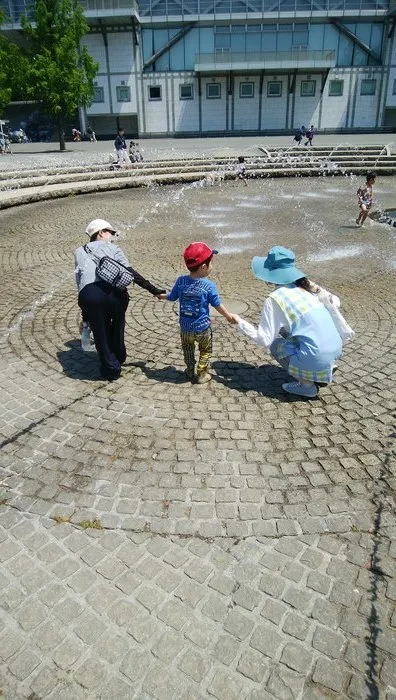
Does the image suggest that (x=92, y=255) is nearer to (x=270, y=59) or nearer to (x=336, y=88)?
(x=270, y=59)

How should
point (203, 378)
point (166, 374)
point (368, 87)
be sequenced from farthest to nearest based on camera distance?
point (368, 87) < point (166, 374) < point (203, 378)

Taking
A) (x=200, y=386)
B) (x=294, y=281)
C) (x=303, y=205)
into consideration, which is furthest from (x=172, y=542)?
(x=303, y=205)

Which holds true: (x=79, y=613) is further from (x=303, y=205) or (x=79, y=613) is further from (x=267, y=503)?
(x=303, y=205)

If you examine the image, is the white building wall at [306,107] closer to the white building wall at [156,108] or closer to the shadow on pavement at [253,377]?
the white building wall at [156,108]


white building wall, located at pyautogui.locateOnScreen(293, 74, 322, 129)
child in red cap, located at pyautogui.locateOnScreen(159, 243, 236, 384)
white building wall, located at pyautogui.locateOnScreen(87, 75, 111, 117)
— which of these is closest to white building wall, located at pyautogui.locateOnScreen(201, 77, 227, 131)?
white building wall, located at pyautogui.locateOnScreen(293, 74, 322, 129)

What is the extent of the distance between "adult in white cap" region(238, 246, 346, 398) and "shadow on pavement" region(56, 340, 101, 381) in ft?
6.73

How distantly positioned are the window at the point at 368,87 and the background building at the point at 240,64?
0.28 ft

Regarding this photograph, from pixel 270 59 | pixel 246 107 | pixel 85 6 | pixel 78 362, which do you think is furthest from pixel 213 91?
pixel 78 362

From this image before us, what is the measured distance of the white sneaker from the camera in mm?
5238

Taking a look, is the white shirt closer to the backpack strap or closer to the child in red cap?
the child in red cap

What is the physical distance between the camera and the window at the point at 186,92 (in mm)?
47156

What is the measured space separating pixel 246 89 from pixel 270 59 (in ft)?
11.5

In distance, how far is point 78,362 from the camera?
244 inches

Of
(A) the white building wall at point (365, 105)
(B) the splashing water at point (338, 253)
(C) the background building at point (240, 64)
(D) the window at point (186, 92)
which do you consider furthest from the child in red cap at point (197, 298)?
(A) the white building wall at point (365, 105)
